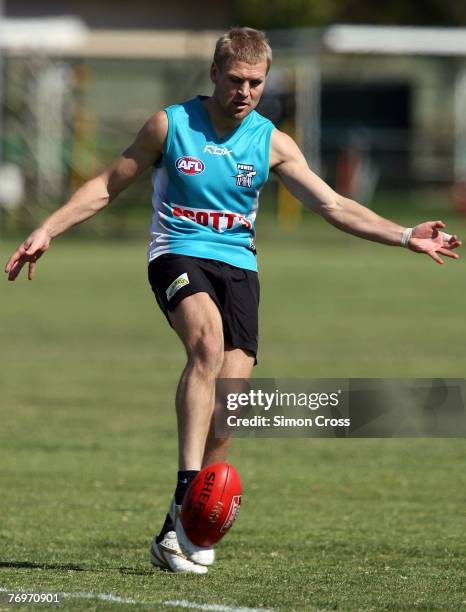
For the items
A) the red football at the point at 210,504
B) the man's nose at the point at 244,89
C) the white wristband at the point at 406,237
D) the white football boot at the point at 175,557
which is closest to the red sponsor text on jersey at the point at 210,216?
the man's nose at the point at 244,89

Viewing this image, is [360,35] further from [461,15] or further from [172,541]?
[172,541]

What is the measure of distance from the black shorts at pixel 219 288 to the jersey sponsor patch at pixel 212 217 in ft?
0.55

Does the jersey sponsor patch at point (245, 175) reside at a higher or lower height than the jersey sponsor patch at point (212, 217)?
higher

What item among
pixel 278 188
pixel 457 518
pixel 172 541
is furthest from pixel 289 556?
pixel 278 188

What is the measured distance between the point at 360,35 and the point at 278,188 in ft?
16.4

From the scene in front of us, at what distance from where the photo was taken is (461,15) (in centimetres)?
5331

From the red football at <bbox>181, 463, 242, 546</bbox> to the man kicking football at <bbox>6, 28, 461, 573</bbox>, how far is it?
10cm

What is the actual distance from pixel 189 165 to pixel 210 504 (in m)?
1.51

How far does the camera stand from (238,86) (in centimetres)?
664

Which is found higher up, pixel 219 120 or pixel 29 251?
pixel 219 120

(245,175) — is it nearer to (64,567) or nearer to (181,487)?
(181,487)

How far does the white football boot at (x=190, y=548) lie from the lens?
258 inches

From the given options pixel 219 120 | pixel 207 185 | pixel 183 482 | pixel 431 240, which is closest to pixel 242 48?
pixel 219 120

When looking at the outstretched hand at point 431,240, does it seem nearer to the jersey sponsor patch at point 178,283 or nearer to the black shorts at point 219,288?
the black shorts at point 219,288
